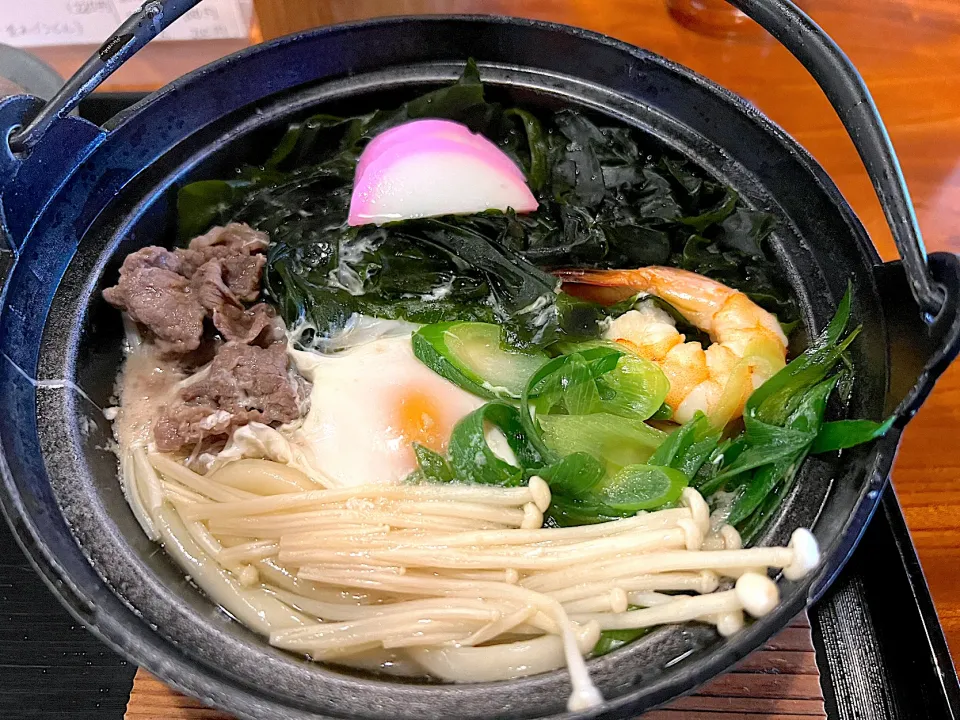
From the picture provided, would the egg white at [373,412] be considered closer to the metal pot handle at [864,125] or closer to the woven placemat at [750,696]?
the woven placemat at [750,696]

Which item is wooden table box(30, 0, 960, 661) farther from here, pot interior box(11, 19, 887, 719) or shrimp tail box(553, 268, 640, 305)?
shrimp tail box(553, 268, 640, 305)

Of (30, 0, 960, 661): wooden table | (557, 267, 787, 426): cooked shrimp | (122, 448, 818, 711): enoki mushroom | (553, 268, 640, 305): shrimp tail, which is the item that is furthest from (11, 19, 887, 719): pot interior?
(30, 0, 960, 661): wooden table

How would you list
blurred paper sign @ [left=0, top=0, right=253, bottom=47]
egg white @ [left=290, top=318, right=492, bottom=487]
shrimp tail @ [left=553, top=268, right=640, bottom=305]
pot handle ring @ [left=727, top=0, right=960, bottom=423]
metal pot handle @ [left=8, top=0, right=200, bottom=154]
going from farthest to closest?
blurred paper sign @ [left=0, top=0, right=253, bottom=47], shrimp tail @ [left=553, top=268, right=640, bottom=305], egg white @ [left=290, top=318, right=492, bottom=487], metal pot handle @ [left=8, top=0, right=200, bottom=154], pot handle ring @ [left=727, top=0, right=960, bottom=423]

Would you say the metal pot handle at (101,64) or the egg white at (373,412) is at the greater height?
the metal pot handle at (101,64)

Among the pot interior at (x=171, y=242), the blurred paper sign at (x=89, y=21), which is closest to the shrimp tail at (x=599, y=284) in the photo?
the pot interior at (x=171, y=242)

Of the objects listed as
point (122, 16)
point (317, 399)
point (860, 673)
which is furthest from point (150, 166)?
point (860, 673)

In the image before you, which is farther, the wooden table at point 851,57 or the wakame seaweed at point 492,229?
the wooden table at point 851,57

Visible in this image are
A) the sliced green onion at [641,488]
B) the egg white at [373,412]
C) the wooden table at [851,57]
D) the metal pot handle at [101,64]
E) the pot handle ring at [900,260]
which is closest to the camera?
the pot handle ring at [900,260]
